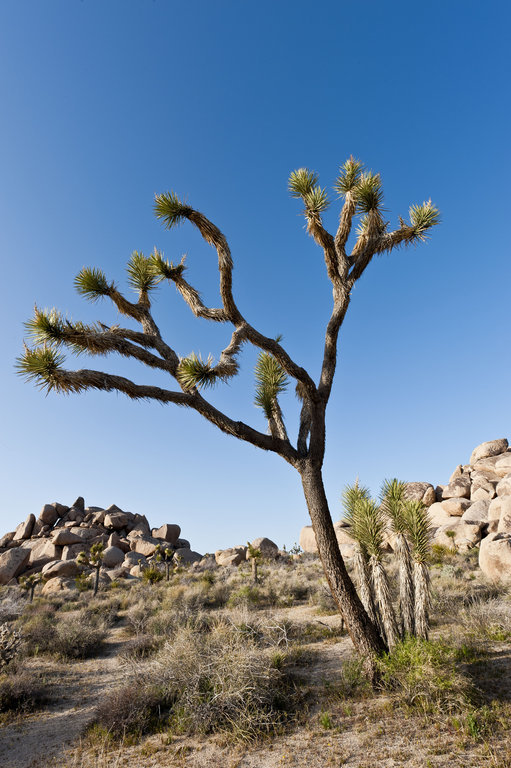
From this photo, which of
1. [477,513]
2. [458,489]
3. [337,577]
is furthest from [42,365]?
[458,489]

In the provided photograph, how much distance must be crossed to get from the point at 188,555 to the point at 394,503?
25914 mm

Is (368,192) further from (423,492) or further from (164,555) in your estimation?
(164,555)

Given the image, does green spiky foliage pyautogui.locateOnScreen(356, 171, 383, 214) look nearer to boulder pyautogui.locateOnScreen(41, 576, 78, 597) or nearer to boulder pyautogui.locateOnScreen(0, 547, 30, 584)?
boulder pyautogui.locateOnScreen(41, 576, 78, 597)

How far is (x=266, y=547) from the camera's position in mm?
27312

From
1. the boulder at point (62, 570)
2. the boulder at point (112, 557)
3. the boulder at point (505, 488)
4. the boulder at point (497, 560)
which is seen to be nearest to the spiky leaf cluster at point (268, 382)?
the boulder at point (497, 560)

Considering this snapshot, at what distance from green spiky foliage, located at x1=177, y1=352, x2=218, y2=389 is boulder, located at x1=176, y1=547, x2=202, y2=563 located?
24833 millimetres

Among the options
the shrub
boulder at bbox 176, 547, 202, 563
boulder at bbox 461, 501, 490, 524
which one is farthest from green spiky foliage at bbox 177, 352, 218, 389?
boulder at bbox 176, 547, 202, 563

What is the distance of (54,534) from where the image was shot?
30109 millimetres

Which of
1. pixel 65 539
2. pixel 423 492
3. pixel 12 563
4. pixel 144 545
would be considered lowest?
pixel 12 563

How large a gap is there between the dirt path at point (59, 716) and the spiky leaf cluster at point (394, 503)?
5633mm

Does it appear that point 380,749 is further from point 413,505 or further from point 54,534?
point 54,534

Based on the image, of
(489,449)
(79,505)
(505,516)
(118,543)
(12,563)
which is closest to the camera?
(505,516)

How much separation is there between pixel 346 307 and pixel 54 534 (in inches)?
Answer: 1204

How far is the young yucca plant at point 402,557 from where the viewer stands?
21.3ft
